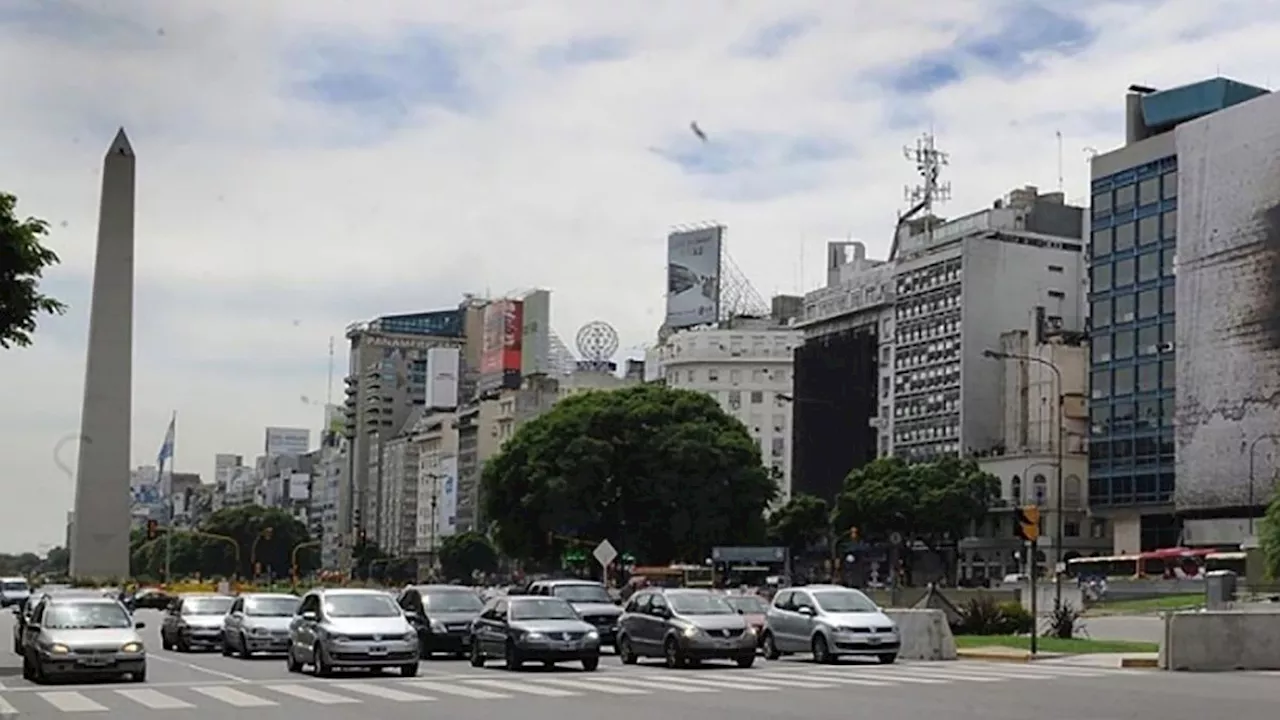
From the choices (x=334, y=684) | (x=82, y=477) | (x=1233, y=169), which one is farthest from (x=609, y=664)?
(x=1233, y=169)

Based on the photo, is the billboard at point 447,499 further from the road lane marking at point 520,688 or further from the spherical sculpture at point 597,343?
the road lane marking at point 520,688

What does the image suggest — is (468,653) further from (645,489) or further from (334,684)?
(645,489)

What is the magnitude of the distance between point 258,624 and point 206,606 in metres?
6.32

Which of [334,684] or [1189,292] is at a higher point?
[1189,292]

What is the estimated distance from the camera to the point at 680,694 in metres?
23.3

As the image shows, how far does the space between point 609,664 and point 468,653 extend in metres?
3.33

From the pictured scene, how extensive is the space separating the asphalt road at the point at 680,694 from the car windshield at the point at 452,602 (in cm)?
359

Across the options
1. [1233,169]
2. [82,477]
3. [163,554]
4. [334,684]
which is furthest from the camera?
[163,554]

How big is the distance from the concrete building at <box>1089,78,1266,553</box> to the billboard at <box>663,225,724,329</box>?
42.9 m

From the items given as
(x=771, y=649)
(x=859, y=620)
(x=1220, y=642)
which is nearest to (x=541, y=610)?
(x=771, y=649)

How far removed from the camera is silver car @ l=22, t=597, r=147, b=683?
25844 millimetres

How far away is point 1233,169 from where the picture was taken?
295ft

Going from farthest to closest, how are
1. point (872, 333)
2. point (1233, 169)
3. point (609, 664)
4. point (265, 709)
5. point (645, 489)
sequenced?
point (872, 333)
point (1233, 169)
point (645, 489)
point (609, 664)
point (265, 709)

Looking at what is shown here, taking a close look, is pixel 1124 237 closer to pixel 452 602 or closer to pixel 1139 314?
pixel 1139 314
